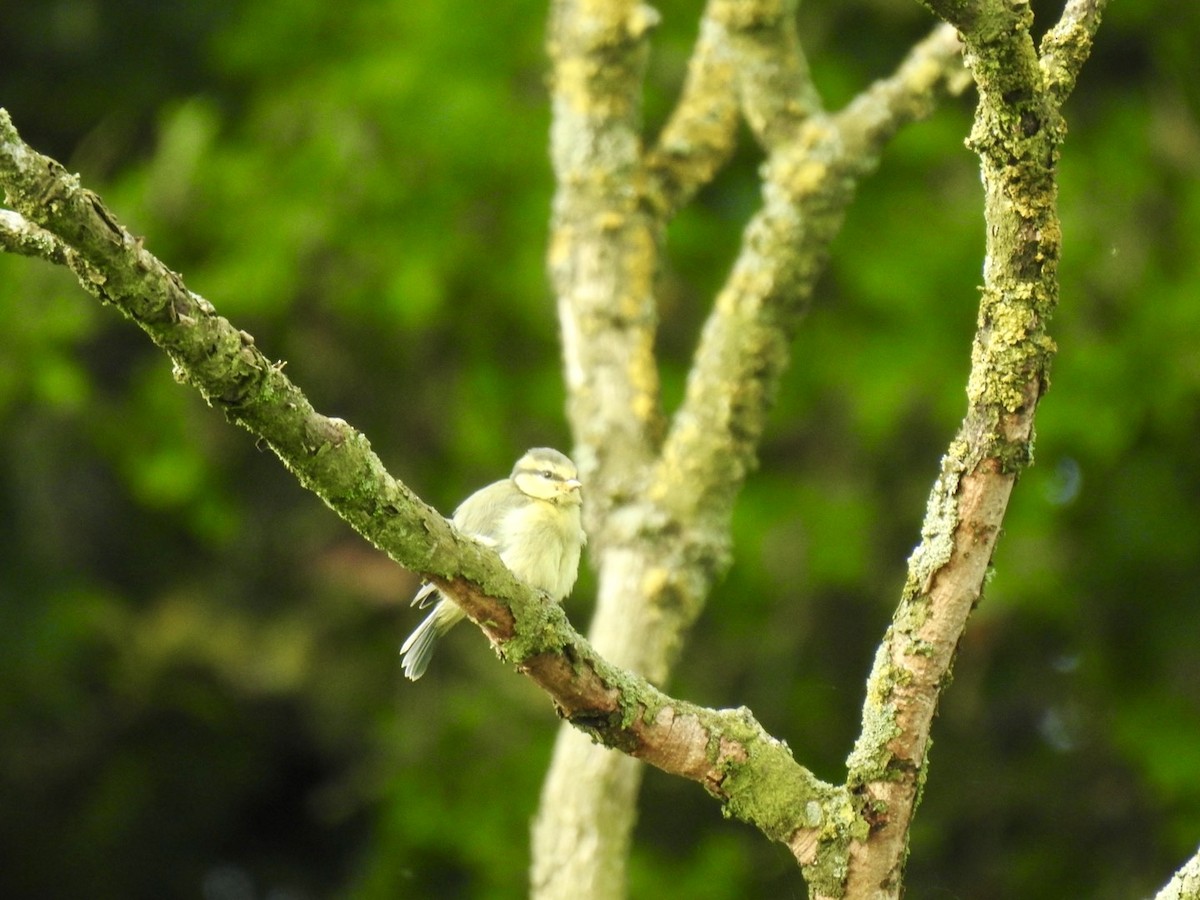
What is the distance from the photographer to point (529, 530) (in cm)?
444

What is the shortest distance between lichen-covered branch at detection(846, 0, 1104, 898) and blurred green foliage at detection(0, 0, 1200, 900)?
4.85 metres

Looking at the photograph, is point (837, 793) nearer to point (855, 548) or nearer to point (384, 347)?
point (855, 548)

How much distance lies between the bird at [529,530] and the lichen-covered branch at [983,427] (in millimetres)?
1774

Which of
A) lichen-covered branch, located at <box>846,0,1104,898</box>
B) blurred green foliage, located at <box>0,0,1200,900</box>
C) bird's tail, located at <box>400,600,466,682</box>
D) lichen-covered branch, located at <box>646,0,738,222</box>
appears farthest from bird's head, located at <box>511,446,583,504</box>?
blurred green foliage, located at <box>0,0,1200,900</box>

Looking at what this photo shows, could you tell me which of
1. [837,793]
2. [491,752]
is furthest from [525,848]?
[837,793]

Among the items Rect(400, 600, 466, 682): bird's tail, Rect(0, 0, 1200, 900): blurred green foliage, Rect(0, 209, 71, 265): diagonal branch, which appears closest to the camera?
Rect(0, 209, 71, 265): diagonal branch

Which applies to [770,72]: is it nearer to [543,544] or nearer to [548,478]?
[548,478]

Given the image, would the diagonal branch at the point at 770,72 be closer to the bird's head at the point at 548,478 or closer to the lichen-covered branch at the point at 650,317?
the lichen-covered branch at the point at 650,317

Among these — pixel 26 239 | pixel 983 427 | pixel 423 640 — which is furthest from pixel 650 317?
pixel 26 239

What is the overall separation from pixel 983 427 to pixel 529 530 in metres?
2.04

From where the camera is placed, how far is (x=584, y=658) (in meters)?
2.75

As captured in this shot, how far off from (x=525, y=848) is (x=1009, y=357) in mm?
6438

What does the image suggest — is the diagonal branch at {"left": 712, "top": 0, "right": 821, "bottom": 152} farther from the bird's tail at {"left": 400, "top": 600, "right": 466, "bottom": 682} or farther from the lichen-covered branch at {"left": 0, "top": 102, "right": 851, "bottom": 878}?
the lichen-covered branch at {"left": 0, "top": 102, "right": 851, "bottom": 878}

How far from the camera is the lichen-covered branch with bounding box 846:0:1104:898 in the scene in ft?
8.09
